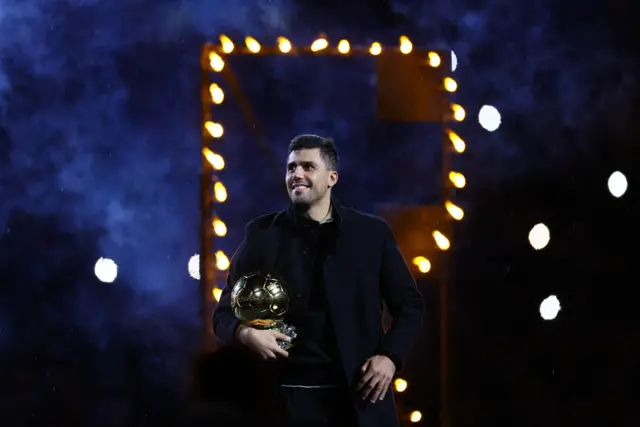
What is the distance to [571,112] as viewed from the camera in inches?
154

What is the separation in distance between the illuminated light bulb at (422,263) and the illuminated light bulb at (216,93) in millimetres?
1029

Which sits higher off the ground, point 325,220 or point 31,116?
point 31,116

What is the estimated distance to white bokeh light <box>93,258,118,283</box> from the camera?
148 inches

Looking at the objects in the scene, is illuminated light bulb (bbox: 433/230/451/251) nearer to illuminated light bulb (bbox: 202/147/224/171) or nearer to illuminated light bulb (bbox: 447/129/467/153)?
illuminated light bulb (bbox: 447/129/467/153)

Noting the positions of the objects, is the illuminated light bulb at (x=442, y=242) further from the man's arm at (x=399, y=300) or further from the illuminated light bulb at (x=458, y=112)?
the man's arm at (x=399, y=300)

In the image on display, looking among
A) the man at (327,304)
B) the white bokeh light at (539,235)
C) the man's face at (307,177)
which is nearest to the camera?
the man at (327,304)

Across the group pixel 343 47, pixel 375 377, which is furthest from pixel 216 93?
pixel 375 377

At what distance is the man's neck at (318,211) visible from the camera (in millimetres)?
2555

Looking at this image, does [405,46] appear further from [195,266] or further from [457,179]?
[195,266]

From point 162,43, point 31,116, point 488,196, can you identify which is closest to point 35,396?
point 31,116

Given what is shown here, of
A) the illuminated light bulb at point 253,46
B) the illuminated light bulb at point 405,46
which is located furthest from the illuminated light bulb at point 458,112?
the illuminated light bulb at point 253,46

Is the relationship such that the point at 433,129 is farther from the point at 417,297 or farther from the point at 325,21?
the point at 417,297

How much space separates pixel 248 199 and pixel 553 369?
158 cm

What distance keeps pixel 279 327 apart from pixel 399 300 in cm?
38
